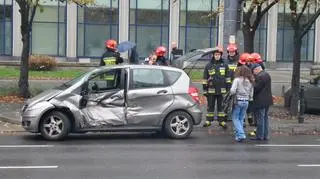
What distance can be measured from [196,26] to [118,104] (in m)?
28.8

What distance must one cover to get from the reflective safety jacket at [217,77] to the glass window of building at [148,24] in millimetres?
26584

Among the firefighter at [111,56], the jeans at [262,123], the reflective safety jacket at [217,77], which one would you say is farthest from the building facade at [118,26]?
the jeans at [262,123]

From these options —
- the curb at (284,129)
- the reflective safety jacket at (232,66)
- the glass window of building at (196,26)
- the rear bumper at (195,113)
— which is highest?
the glass window of building at (196,26)

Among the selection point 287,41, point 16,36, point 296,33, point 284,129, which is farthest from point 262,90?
point 287,41

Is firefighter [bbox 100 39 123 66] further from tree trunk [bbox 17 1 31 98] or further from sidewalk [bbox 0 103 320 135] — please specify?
tree trunk [bbox 17 1 31 98]

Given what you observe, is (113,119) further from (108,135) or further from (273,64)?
(273,64)

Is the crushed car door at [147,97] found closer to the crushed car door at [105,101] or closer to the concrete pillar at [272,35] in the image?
the crushed car door at [105,101]

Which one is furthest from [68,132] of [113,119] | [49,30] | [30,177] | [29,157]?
[49,30]

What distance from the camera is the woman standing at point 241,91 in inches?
535

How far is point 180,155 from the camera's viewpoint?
11.3 metres

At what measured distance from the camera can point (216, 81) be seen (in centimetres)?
1489

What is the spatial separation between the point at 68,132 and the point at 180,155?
Result: 9.59 ft

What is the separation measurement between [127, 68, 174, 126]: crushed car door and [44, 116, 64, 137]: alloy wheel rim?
1.43 metres

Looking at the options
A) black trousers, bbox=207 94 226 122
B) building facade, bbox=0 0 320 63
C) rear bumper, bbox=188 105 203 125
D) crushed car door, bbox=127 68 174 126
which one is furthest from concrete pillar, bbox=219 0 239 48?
building facade, bbox=0 0 320 63
